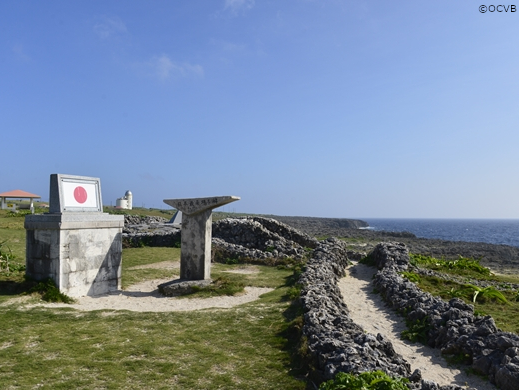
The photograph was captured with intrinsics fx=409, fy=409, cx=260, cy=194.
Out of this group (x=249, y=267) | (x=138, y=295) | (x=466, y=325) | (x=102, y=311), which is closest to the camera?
(x=466, y=325)

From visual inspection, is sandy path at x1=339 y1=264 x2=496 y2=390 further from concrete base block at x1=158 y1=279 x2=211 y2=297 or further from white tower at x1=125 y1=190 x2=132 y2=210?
white tower at x1=125 y1=190 x2=132 y2=210

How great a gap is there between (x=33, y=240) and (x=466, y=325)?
11716 millimetres

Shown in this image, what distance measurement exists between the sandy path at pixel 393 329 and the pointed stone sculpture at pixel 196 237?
4.98 m

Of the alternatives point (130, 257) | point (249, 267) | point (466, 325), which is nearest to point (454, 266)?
point (249, 267)

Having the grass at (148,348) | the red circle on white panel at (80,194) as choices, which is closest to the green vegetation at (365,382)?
the grass at (148,348)

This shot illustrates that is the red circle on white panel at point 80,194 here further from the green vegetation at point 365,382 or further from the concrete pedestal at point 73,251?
the green vegetation at point 365,382

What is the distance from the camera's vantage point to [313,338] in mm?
7223

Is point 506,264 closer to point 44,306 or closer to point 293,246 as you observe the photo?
point 293,246

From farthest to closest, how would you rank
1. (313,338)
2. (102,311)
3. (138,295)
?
(138,295), (102,311), (313,338)

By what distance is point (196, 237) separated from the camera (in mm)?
14031

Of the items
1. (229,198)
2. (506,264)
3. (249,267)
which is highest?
(229,198)

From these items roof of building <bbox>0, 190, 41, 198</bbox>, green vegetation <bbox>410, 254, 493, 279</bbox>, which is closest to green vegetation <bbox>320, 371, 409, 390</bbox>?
green vegetation <bbox>410, 254, 493, 279</bbox>

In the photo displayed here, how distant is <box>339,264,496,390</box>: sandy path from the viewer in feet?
23.4

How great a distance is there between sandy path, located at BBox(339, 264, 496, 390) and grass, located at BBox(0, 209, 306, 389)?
2.24 m
